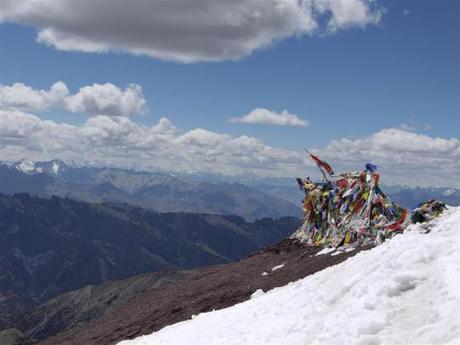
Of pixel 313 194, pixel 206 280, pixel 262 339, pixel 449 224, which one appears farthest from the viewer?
pixel 313 194

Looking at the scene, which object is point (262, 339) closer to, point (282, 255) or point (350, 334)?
point (350, 334)

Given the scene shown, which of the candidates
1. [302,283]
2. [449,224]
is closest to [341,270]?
[302,283]

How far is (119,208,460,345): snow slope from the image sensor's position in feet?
53.8

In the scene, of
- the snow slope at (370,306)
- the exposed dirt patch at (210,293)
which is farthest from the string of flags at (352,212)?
the snow slope at (370,306)

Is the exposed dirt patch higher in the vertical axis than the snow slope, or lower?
lower

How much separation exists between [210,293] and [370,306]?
22.1 metres

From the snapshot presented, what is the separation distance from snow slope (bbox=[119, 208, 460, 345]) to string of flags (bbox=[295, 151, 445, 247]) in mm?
7056

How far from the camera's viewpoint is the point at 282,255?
47.4 metres

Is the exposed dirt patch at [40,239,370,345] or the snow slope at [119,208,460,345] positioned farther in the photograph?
the exposed dirt patch at [40,239,370,345]

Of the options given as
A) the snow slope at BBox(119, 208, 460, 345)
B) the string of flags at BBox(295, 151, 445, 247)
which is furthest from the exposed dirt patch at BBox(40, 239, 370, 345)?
the snow slope at BBox(119, 208, 460, 345)

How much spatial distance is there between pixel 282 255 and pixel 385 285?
28.3 meters

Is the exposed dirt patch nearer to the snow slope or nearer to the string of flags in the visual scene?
the string of flags

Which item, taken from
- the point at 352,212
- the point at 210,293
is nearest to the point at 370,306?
the point at 210,293

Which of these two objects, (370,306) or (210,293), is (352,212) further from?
(370,306)
